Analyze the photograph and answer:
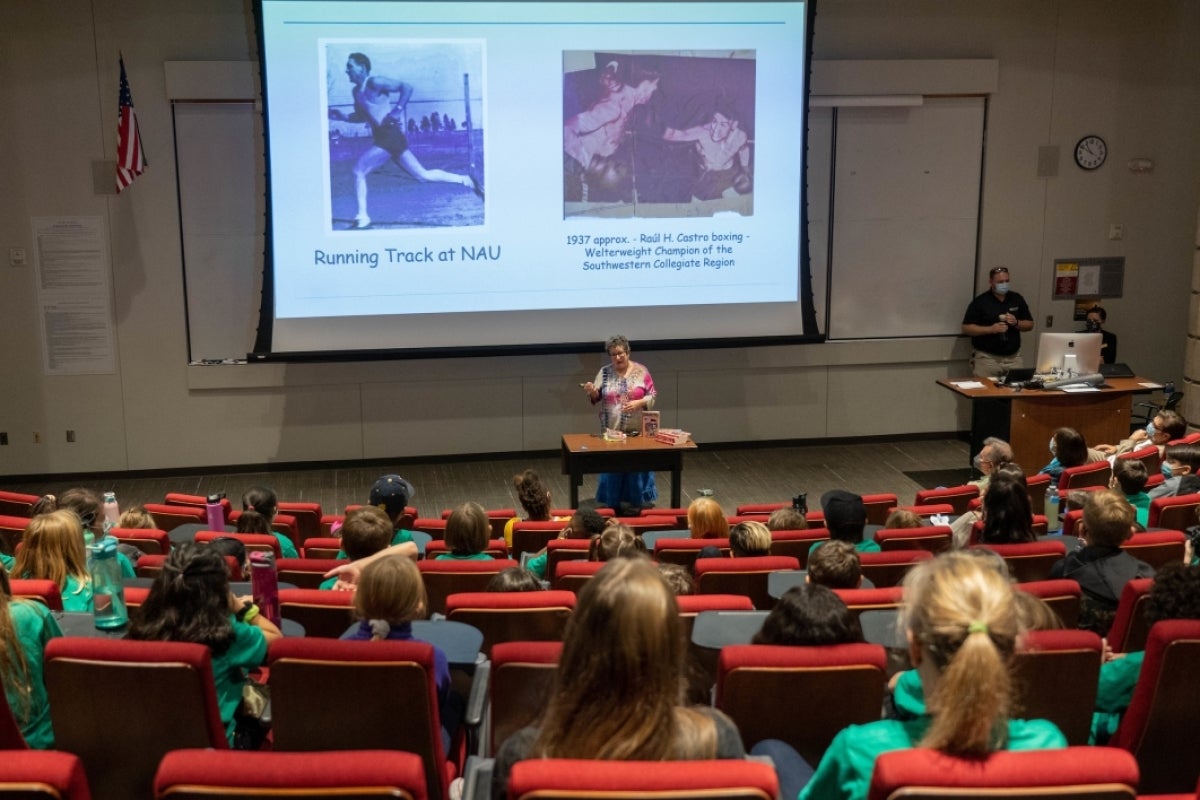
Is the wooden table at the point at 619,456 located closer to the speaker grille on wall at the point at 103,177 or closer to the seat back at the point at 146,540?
the seat back at the point at 146,540

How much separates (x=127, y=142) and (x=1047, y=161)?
8150mm

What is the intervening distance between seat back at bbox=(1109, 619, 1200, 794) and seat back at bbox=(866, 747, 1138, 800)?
0.99 metres

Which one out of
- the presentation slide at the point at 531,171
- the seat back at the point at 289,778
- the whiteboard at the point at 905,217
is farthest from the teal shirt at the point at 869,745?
the whiteboard at the point at 905,217

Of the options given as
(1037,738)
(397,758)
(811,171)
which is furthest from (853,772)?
(811,171)

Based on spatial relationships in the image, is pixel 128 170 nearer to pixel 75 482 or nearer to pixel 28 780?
pixel 75 482

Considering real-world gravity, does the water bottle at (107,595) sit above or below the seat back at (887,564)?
above

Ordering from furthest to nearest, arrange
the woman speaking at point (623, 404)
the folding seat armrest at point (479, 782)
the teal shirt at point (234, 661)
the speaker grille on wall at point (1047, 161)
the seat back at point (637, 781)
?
the speaker grille on wall at point (1047, 161) < the woman speaking at point (623, 404) < the teal shirt at point (234, 661) < the folding seat armrest at point (479, 782) < the seat back at point (637, 781)

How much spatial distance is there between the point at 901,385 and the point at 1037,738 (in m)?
8.94

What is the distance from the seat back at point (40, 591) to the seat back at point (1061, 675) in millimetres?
2967

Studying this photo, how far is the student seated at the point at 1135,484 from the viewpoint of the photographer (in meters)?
5.92

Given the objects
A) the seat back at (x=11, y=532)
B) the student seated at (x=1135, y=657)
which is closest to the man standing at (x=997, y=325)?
the student seated at (x=1135, y=657)

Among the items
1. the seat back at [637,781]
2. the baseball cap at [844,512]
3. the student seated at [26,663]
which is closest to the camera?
the seat back at [637,781]

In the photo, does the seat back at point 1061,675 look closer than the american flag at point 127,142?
Yes

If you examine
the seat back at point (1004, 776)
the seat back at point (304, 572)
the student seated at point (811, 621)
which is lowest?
the seat back at point (304, 572)
